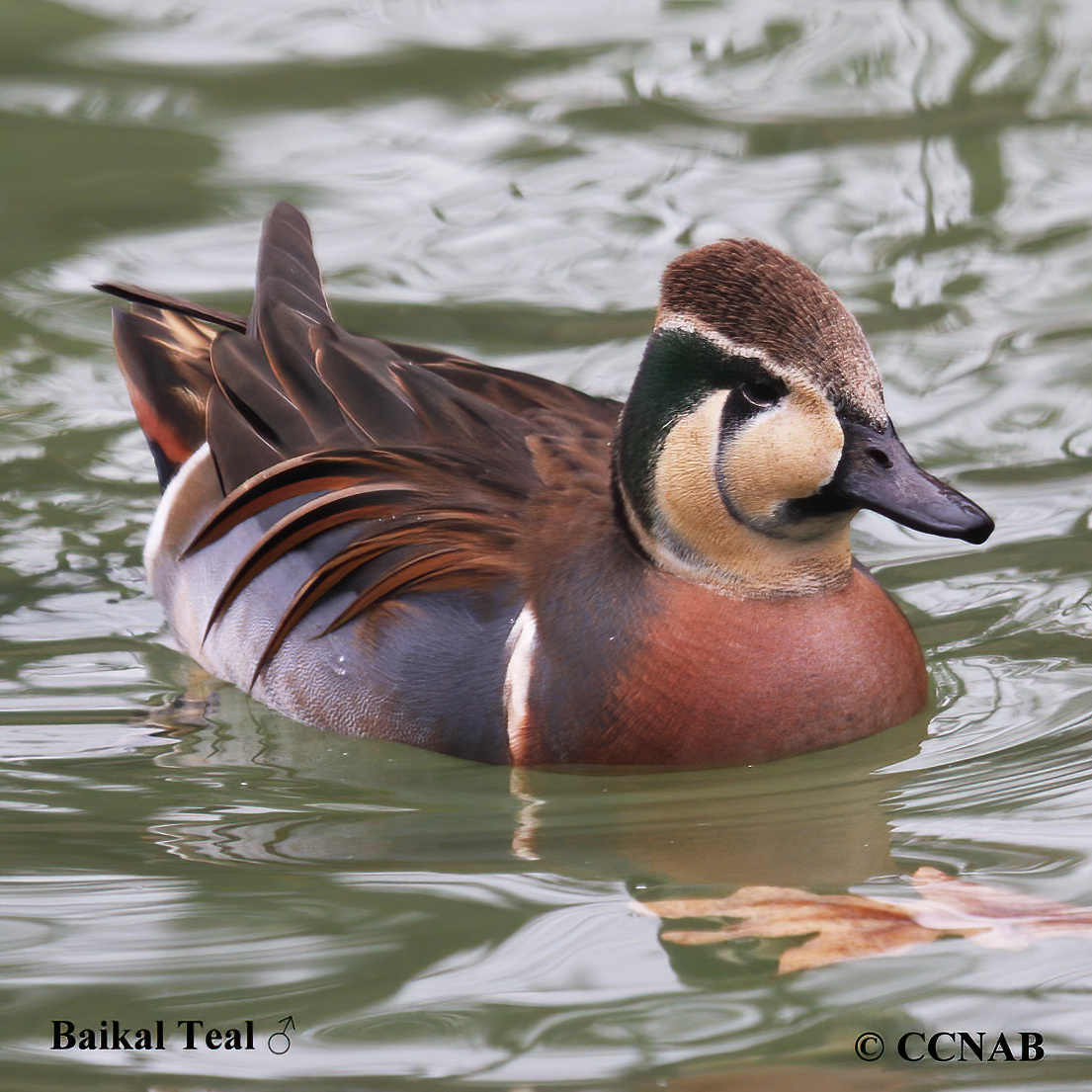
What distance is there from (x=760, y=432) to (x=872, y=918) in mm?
1301

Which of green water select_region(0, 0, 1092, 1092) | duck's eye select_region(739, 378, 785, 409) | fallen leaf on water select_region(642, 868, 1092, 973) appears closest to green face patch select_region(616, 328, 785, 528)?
duck's eye select_region(739, 378, 785, 409)

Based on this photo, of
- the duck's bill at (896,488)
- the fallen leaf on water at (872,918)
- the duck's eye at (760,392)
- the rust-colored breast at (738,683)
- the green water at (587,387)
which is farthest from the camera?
the rust-colored breast at (738,683)

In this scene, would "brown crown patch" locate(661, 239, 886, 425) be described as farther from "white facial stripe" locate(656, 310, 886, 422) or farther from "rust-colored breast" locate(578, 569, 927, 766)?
"rust-colored breast" locate(578, 569, 927, 766)

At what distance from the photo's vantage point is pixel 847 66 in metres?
10.2

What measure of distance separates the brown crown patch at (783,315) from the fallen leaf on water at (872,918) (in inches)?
49.0

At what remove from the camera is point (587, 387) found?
7.65m

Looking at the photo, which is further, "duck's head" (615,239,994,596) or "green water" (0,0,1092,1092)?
"duck's head" (615,239,994,596)

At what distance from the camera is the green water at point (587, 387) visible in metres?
3.88

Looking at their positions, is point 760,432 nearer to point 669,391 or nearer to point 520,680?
point 669,391

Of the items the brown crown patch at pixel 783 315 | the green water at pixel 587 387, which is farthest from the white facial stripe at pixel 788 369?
the green water at pixel 587 387

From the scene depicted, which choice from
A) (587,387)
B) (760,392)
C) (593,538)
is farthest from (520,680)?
(587,387)

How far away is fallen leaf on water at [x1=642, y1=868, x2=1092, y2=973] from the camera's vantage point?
4074mm

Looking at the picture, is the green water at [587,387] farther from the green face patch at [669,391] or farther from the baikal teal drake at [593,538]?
the green face patch at [669,391]

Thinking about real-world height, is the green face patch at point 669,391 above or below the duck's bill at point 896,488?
above
